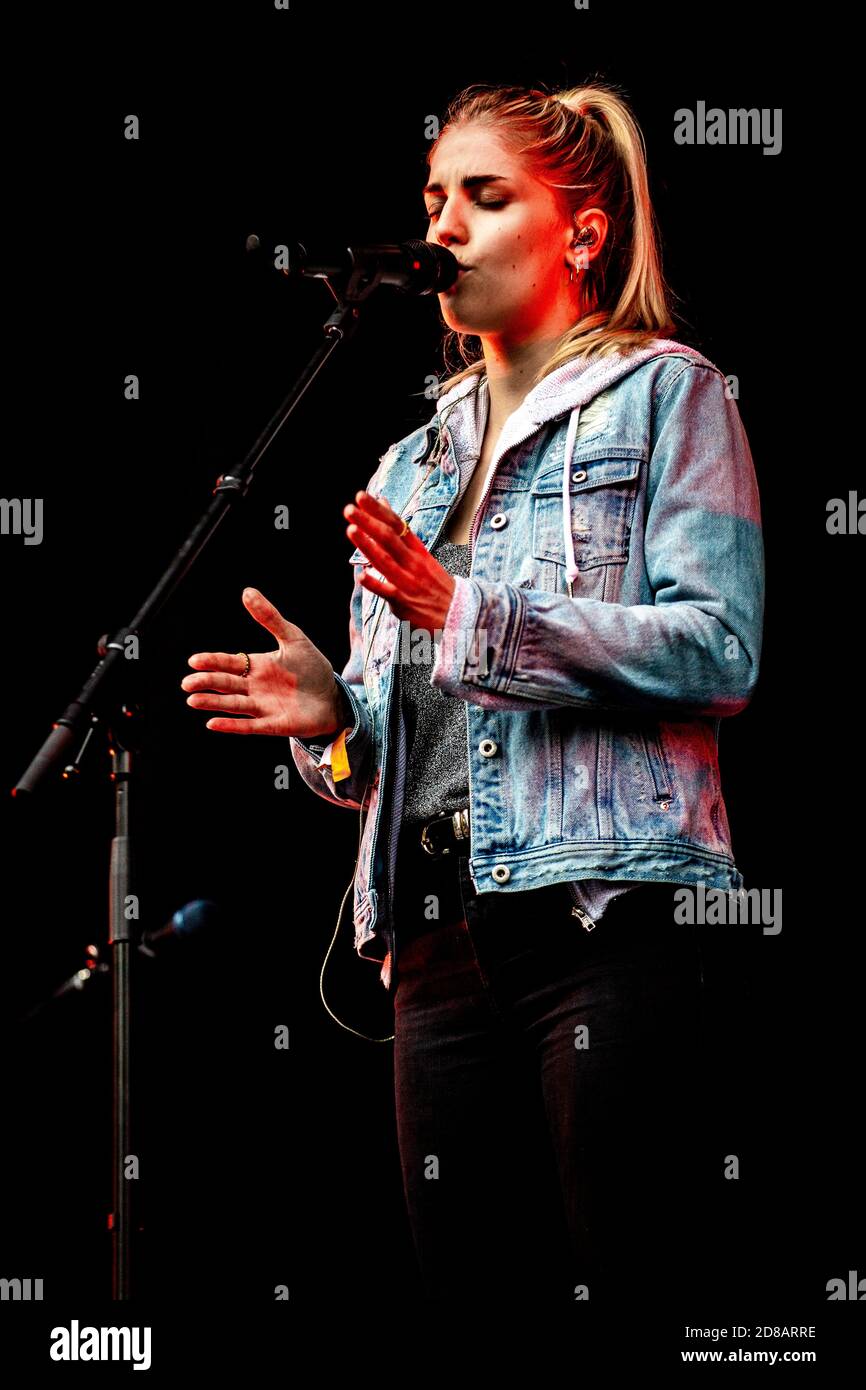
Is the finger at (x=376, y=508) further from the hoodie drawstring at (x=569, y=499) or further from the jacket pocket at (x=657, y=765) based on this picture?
the jacket pocket at (x=657, y=765)

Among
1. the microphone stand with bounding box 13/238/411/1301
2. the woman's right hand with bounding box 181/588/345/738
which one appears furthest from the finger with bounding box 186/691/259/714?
the microphone stand with bounding box 13/238/411/1301

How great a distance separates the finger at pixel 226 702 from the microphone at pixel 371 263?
0.48 meters

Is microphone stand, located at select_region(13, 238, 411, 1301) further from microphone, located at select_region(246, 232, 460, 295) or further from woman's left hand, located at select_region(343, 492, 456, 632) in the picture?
woman's left hand, located at select_region(343, 492, 456, 632)

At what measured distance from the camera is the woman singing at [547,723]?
54.1 inches

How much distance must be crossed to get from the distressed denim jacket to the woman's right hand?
5 centimetres

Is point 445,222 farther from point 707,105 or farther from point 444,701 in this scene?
point 707,105

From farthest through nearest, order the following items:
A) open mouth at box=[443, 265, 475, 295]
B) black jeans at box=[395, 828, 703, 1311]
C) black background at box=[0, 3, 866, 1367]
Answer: black background at box=[0, 3, 866, 1367] < open mouth at box=[443, 265, 475, 295] < black jeans at box=[395, 828, 703, 1311]

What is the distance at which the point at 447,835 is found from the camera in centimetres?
155

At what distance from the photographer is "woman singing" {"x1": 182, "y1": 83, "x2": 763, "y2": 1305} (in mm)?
1375

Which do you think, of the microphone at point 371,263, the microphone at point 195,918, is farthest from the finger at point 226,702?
the microphone at point 195,918

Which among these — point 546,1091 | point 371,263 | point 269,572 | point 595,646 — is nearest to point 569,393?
point 371,263
